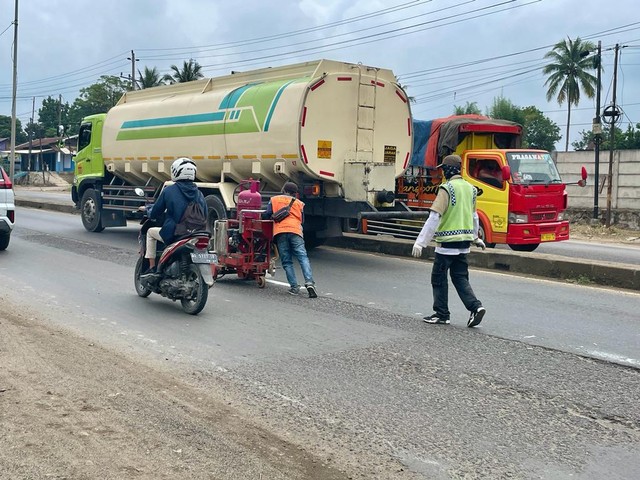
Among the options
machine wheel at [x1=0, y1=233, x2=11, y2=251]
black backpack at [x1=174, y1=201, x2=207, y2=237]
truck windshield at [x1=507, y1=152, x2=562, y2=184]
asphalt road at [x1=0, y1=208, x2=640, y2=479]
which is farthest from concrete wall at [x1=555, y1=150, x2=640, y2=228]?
black backpack at [x1=174, y1=201, x2=207, y2=237]

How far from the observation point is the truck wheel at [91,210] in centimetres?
1721

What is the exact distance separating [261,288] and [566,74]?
168 ft

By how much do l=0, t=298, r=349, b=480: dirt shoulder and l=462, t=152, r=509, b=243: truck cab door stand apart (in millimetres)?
9480

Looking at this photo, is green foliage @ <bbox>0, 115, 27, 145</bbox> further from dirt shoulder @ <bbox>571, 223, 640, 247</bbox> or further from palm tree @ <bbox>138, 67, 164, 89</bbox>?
dirt shoulder @ <bbox>571, 223, 640, 247</bbox>

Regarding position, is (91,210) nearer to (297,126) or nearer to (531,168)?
(297,126)

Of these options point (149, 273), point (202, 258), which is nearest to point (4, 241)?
point (149, 273)

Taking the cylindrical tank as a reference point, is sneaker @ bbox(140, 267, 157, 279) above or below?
below

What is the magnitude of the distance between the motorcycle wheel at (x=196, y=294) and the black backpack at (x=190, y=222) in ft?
1.25

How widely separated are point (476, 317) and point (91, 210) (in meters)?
12.5

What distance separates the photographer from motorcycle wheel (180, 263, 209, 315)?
25.5 feet

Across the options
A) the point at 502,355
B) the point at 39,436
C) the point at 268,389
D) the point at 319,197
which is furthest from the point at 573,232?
the point at 39,436

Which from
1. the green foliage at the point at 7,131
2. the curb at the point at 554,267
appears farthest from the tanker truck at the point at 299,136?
the green foliage at the point at 7,131

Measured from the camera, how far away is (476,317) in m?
7.42

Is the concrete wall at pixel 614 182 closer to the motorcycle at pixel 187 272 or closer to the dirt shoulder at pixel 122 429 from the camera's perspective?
the motorcycle at pixel 187 272
